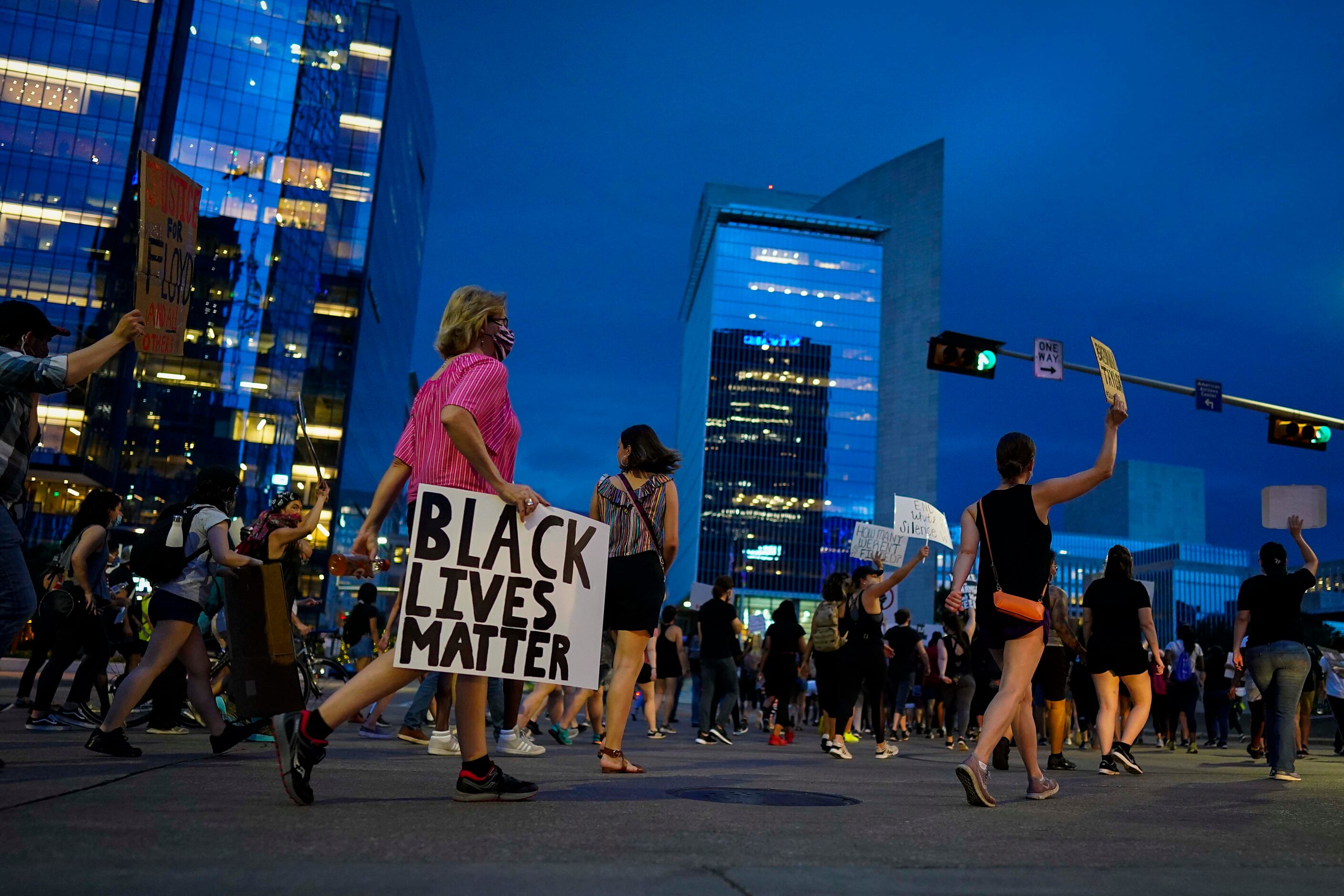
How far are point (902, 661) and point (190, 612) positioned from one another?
11.2 metres

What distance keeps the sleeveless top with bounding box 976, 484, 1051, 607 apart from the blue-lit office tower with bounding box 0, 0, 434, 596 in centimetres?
5363

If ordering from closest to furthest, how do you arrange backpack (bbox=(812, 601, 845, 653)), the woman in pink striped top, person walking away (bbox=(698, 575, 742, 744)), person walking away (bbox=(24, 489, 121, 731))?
the woman in pink striped top < person walking away (bbox=(24, 489, 121, 731)) < backpack (bbox=(812, 601, 845, 653)) < person walking away (bbox=(698, 575, 742, 744))

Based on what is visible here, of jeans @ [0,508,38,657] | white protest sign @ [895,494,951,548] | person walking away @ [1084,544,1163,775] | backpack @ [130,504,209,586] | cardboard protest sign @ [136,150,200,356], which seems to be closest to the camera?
jeans @ [0,508,38,657]

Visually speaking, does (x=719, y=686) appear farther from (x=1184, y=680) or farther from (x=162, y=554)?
(x=1184, y=680)

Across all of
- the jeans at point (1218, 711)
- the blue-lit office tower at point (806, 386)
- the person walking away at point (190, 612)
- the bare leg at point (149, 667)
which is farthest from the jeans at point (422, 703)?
the blue-lit office tower at point (806, 386)

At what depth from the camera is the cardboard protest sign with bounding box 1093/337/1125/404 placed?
6699 millimetres

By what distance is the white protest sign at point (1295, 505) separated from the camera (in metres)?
10.9

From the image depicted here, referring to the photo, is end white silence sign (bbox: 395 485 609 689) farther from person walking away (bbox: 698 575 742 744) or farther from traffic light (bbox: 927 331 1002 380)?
traffic light (bbox: 927 331 1002 380)

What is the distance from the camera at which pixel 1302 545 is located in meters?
9.66

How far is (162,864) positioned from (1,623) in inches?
104

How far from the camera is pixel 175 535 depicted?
686 centimetres

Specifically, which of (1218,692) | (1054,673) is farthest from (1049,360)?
(1054,673)

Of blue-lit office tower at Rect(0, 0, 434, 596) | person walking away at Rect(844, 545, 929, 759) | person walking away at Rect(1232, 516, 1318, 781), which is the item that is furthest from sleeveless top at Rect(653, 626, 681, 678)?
blue-lit office tower at Rect(0, 0, 434, 596)

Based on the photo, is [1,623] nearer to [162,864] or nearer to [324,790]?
[324,790]
